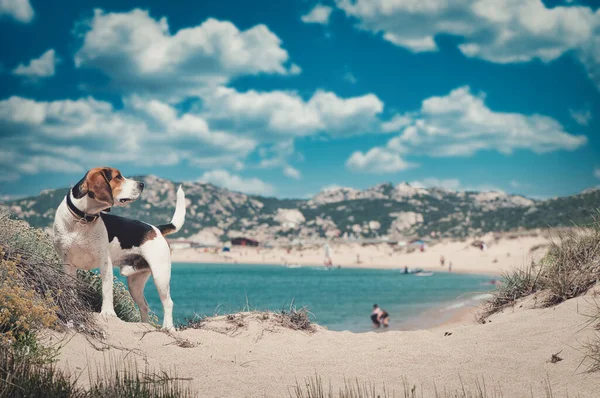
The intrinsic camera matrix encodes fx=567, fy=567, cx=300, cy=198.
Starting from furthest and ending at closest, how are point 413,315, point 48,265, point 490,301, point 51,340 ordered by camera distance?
point 413,315
point 490,301
point 48,265
point 51,340

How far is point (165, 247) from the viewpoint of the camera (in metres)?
7.80

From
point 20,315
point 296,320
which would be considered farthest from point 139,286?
point 20,315

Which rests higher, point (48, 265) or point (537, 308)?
point (48, 265)

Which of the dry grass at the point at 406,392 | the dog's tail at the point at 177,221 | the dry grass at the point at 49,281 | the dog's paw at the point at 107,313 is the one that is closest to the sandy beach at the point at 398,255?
the dog's tail at the point at 177,221

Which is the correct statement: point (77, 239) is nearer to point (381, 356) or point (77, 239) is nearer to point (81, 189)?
point (81, 189)

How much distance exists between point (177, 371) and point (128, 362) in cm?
51

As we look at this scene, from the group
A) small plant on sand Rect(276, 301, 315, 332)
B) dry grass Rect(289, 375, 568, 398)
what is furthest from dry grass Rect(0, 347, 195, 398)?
small plant on sand Rect(276, 301, 315, 332)

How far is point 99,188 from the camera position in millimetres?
6656

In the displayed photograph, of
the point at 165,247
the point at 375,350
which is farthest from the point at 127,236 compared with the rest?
the point at 375,350

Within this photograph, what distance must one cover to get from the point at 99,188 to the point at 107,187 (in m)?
0.09

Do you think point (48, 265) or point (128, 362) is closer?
point (128, 362)

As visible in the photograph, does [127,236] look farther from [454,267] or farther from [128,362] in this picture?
[454,267]

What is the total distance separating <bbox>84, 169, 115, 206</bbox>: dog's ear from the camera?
21.8ft

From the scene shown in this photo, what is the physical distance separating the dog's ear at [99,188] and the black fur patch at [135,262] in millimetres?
1128
